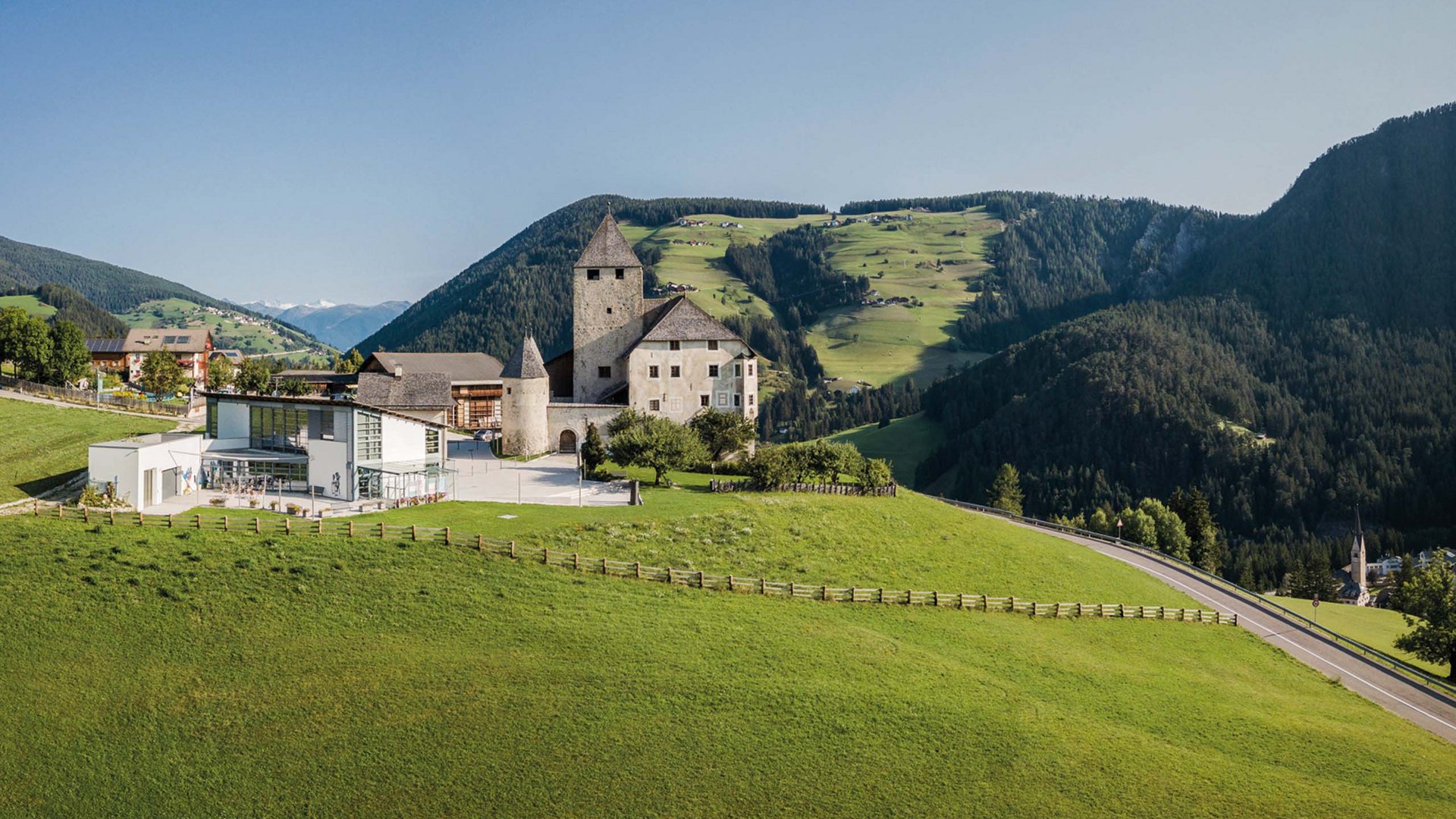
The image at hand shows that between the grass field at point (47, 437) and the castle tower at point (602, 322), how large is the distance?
102ft

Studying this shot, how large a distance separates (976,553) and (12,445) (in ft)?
190

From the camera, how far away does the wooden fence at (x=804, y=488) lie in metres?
56.9

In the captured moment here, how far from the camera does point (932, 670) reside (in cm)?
3288

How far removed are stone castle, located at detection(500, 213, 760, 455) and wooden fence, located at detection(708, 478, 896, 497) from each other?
1532cm

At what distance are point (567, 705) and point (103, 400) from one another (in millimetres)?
66631

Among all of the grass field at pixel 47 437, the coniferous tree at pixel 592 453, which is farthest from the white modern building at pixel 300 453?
the coniferous tree at pixel 592 453

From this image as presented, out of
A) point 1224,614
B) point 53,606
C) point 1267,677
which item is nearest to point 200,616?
point 53,606

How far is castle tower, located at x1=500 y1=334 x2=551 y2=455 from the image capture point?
66438 mm

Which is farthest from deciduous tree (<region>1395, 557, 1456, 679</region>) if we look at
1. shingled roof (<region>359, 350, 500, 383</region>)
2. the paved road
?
shingled roof (<region>359, 350, 500, 383</region>)

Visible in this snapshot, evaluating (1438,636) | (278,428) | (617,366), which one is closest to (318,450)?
(278,428)

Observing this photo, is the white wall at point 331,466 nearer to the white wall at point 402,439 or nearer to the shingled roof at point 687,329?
the white wall at point 402,439

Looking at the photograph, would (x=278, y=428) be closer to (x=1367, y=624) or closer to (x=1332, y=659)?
(x=1332, y=659)

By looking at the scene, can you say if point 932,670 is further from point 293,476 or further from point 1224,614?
point 293,476

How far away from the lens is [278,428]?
163 feet
